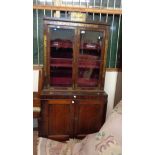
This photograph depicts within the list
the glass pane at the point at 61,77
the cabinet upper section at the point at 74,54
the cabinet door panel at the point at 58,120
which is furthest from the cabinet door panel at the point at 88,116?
the glass pane at the point at 61,77

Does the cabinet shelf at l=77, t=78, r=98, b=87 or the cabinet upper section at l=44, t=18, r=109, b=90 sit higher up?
the cabinet upper section at l=44, t=18, r=109, b=90

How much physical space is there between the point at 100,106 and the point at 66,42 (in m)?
0.98

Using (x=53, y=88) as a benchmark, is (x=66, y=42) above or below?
above

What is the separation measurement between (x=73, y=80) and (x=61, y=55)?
38cm

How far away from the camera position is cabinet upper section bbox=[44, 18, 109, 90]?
2.54 meters

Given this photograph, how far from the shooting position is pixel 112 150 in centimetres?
181

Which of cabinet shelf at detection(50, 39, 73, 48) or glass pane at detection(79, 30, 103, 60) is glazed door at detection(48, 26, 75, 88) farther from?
glass pane at detection(79, 30, 103, 60)

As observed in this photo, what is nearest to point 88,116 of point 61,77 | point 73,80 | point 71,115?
point 71,115

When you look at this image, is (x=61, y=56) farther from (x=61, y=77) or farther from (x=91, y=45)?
(x=91, y=45)

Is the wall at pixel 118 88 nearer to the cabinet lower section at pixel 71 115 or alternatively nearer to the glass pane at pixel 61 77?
the cabinet lower section at pixel 71 115

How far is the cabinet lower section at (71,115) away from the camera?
102 inches

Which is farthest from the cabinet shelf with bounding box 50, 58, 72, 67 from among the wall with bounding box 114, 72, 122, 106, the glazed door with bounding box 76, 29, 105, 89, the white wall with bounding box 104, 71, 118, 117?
the wall with bounding box 114, 72, 122, 106
